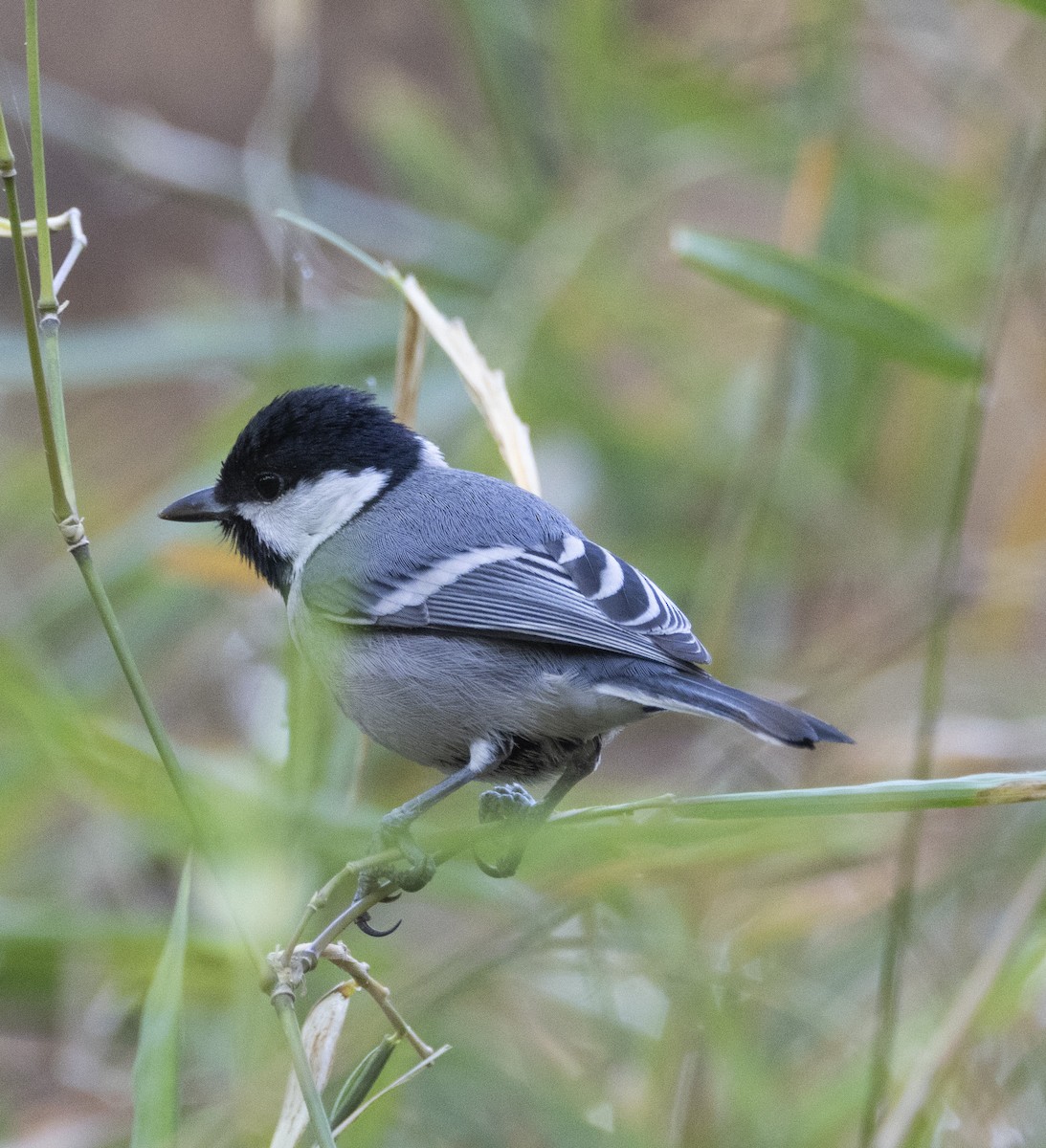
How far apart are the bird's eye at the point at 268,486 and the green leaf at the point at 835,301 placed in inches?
18.3

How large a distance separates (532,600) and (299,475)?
32 cm

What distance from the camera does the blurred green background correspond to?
138 centimetres

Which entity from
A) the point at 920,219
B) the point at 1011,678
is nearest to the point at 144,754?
the point at 1011,678

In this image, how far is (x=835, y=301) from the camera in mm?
1456

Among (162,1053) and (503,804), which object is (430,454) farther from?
(162,1053)

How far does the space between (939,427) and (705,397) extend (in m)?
0.46

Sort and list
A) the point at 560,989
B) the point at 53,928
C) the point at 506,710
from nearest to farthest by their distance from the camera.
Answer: the point at 506,710 → the point at 53,928 → the point at 560,989

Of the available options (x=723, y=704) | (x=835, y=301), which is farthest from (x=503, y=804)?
(x=835, y=301)

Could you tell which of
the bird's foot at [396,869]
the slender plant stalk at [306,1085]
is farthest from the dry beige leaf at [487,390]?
the slender plant stalk at [306,1085]

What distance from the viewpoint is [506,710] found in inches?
46.9

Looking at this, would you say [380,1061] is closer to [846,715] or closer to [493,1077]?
[493,1077]

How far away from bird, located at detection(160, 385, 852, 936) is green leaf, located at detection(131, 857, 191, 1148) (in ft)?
0.54

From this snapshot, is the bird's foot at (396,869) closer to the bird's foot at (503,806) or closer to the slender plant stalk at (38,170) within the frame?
the bird's foot at (503,806)

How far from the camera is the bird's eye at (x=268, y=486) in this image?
1.39m
